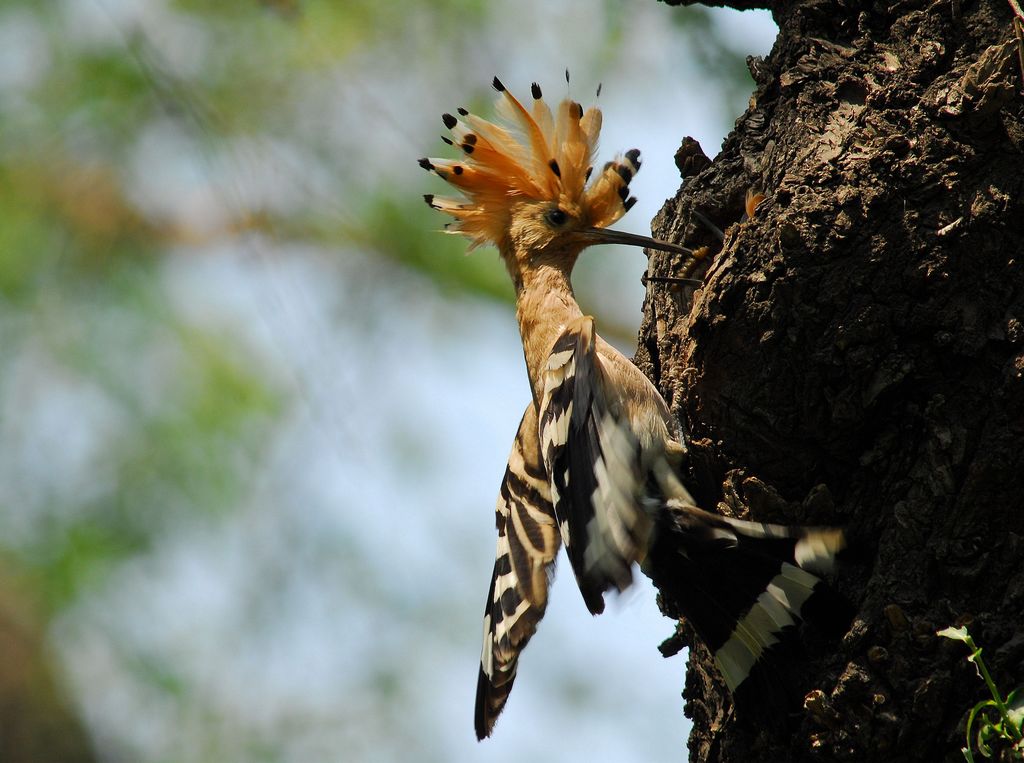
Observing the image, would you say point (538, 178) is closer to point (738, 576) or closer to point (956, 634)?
point (738, 576)

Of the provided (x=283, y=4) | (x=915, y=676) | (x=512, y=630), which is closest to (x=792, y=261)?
(x=915, y=676)

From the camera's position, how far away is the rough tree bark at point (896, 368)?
1.85 meters

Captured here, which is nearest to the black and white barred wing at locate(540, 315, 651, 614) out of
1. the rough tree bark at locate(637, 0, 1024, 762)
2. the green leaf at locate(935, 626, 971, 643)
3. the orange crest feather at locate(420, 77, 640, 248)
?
the rough tree bark at locate(637, 0, 1024, 762)

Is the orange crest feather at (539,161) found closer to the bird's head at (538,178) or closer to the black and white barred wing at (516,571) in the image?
the bird's head at (538,178)

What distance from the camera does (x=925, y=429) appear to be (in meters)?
1.93

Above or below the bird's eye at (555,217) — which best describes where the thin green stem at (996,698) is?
below

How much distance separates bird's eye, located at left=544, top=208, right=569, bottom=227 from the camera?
120 inches

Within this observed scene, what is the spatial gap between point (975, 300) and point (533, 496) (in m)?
1.31

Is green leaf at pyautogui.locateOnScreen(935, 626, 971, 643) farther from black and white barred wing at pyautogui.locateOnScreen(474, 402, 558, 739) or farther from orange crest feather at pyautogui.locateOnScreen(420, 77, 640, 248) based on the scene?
orange crest feather at pyautogui.locateOnScreen(420, 77, 640, 248)

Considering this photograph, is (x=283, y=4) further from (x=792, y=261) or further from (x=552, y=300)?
(x=792, y=261)

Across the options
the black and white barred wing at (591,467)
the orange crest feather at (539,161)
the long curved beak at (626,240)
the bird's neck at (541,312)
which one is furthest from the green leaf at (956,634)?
the orange crest feather at (539,161)

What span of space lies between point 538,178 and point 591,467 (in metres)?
1.00

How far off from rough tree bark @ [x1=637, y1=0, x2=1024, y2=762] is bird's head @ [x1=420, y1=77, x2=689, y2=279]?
37.2 inches

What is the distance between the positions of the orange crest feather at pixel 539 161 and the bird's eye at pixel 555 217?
0.09 feet
